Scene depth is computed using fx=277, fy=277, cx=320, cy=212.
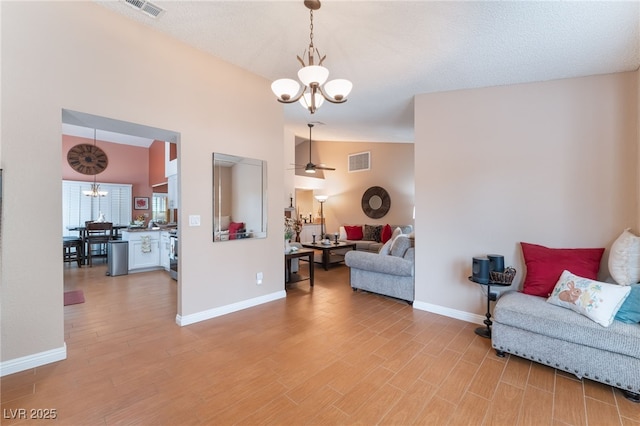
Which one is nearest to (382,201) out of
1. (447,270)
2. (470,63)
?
(447,270)

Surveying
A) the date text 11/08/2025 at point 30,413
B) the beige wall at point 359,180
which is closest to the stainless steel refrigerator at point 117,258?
the date text 11/08/2025 at point 30,413

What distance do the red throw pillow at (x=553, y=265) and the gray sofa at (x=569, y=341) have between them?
18cm

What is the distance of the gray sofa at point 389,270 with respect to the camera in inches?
152

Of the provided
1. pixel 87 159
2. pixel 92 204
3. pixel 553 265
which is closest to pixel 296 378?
pixel 553 265

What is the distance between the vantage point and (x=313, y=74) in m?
2.04

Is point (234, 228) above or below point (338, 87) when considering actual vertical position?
below

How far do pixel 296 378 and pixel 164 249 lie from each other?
4.98 meters

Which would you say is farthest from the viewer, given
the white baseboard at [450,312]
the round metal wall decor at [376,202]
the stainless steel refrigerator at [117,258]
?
the round metal wall decor at [376,202]

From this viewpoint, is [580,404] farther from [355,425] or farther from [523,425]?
[355,425]

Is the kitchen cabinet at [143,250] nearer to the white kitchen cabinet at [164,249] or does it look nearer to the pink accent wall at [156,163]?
the white kitchen cabinet at [164,249]

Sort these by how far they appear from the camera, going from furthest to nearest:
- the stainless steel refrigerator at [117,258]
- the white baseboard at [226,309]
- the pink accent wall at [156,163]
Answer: the pink accent wall at [156,163] < the stainless steel refrigerator at [117,258] < the white baseboard at [226,309]

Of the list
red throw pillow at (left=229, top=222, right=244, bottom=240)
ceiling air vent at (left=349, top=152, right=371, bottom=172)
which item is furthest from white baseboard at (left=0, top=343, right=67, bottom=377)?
ceiling air vent at (left=349, top=152, right=371, bottom=172)

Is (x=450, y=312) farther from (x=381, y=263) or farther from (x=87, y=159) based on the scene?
(x=87, y=159)

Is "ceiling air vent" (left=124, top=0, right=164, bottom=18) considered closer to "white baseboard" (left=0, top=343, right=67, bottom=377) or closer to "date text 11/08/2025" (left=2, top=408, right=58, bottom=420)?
"white baseboard" (left=0, top=343, right=67, bottom=377)
